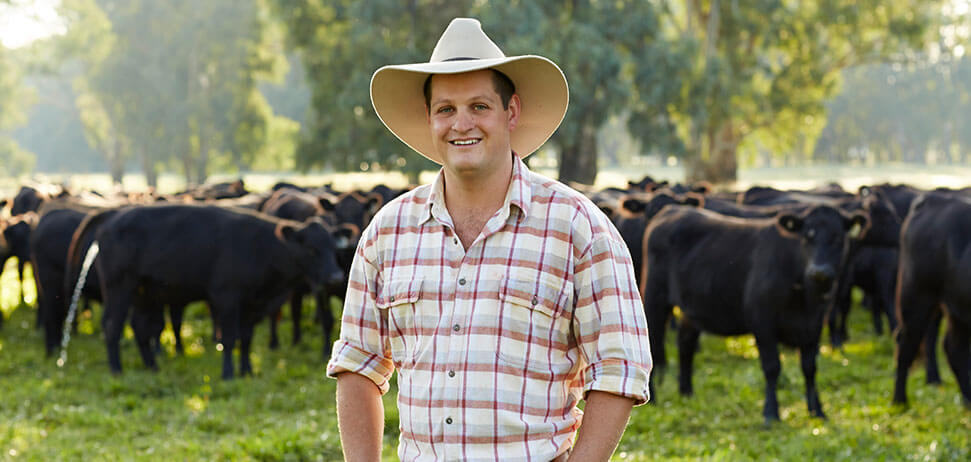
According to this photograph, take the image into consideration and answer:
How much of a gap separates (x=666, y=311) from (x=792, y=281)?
1565 millimetres

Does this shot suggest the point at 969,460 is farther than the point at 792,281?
No

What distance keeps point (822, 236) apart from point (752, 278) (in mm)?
684

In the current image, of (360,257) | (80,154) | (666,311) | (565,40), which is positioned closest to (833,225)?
(666,311)

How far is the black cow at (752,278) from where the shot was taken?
797 centimetres

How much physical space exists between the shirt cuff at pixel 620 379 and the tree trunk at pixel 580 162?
29299 mm

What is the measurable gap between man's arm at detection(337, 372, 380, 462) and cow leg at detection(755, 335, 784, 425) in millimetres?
5948

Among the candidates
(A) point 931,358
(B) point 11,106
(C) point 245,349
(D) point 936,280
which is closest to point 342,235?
(C) point 245,349

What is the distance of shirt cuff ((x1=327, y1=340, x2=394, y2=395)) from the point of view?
8.87 ft

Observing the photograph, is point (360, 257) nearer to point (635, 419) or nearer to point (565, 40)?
point (635, 419)

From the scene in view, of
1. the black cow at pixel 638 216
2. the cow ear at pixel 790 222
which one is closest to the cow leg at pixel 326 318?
the black cow at pixel 638 216

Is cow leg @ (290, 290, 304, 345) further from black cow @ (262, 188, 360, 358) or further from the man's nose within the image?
the man's nose

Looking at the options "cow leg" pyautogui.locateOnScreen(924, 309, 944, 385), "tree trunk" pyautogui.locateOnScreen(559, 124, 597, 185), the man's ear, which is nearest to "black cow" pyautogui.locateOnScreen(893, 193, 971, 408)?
"cow leg" pyautogui.locateOnScreen(924, 309, 944, 385)

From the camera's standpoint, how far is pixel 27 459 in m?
6.64

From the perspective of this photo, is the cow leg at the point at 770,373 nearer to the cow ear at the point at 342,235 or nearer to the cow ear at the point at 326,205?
the cow ear at the point at 342,235
